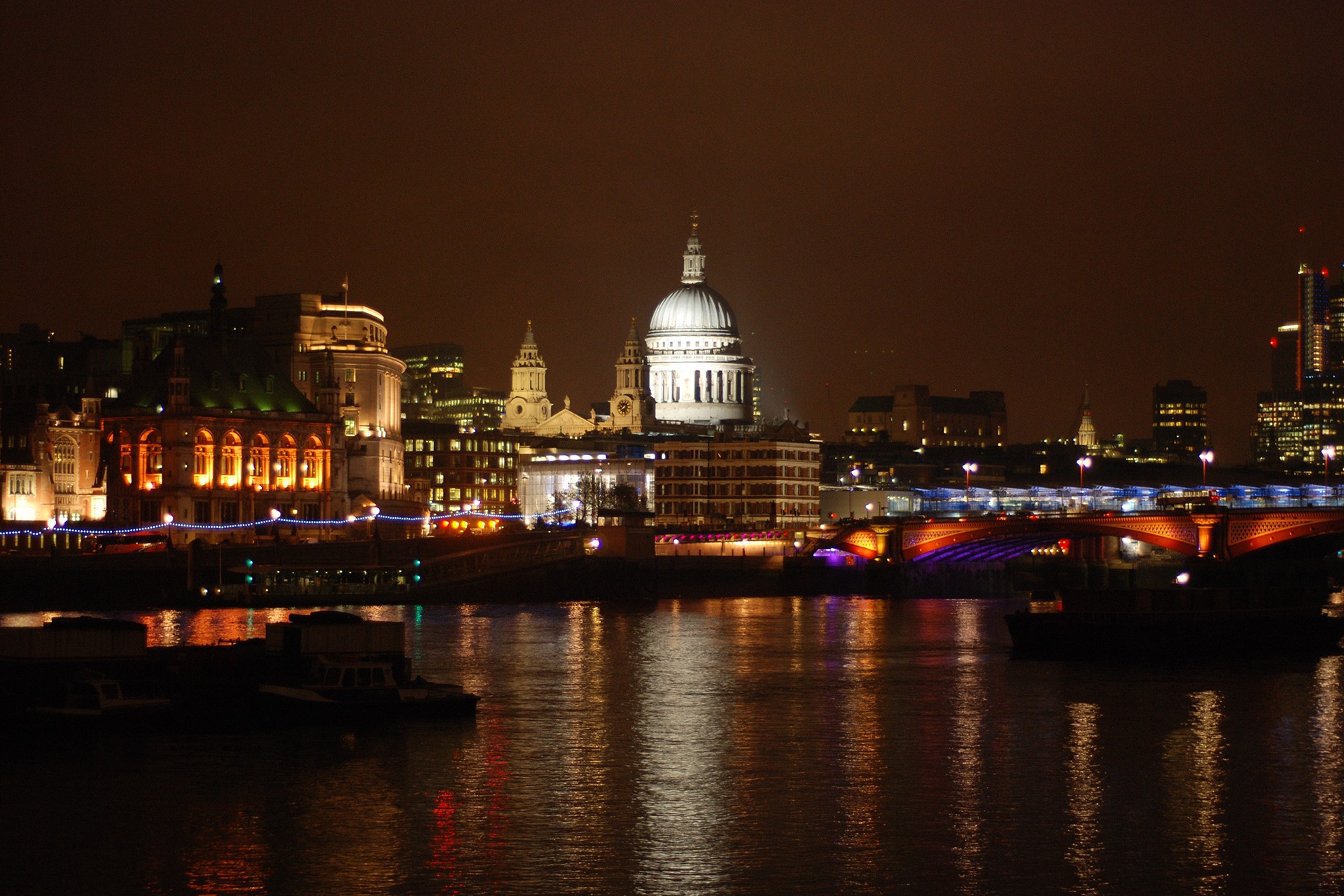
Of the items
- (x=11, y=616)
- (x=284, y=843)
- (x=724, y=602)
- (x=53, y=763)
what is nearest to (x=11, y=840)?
(x=284, y=843)

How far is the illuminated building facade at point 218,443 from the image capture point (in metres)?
140

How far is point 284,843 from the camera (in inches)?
1561

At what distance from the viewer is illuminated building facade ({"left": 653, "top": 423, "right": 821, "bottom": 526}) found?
16538 centimetres

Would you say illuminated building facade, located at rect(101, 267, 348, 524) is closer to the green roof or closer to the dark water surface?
the green roof

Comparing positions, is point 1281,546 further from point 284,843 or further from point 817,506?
point 284,843

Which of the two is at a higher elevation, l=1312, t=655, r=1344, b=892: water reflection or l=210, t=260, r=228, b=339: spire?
l=210, t=260, r=228, b=339: spire

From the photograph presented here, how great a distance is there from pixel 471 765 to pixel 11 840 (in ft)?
39.8

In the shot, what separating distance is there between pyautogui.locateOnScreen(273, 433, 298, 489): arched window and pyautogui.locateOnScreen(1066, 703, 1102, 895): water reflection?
312ft

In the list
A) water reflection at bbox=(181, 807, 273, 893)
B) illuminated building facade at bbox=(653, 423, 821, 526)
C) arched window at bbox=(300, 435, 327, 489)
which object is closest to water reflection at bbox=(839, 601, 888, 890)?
water reflection at bbox=(181, 807, 273, 893)

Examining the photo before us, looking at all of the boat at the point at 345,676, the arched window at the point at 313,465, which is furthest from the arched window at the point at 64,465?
the boat at the point at 345,676

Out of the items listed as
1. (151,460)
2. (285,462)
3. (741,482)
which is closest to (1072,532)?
(741,482)

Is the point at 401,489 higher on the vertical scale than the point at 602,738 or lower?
higher

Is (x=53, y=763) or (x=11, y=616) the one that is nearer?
(x=53, y=763)

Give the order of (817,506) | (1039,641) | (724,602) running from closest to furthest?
(1039,641), (724,602), (817,506)
